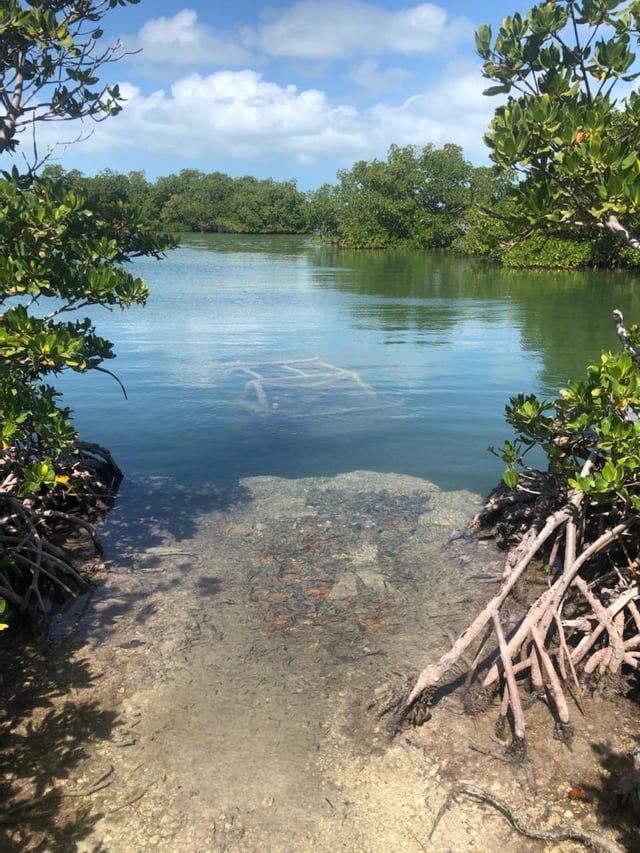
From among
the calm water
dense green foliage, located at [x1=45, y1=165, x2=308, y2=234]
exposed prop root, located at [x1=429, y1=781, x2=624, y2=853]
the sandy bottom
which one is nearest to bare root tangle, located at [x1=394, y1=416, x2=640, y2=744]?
the sandy bottom

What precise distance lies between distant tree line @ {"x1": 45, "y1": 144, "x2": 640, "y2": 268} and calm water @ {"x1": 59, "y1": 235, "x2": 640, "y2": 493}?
4.66 meters

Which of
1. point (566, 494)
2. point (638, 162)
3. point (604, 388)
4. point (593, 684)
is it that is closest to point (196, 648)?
point (593, 684)

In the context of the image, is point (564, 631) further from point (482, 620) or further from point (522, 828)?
point (522, 828)

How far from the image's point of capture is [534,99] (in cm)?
493

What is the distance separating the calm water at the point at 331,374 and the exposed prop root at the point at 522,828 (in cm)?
572

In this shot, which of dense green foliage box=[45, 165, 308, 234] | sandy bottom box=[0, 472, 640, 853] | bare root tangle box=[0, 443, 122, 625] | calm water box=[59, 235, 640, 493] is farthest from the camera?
dense green foliage box=[45, 165, 308, 234]

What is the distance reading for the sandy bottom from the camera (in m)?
4.04

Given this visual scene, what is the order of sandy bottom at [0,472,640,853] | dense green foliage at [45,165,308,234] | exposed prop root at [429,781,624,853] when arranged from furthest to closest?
dense green foliage at [45,165,308,234], sandy bottom at [0,472,640,853], exposed prop root at [429,781,624,853]

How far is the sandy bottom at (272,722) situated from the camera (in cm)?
404

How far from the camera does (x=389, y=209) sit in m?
68.8

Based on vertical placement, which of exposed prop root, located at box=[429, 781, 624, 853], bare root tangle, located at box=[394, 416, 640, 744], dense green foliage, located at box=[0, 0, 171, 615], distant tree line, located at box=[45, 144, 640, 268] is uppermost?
distant tree line, located at box=[45, 144, 640, 268]

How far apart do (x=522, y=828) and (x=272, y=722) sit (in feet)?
6.05

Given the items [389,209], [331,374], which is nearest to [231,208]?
[389,209]

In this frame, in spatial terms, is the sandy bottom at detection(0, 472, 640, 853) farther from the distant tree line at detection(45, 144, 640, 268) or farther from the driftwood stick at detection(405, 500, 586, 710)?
the distant tree line at detection(45, 144, 640, 268)
